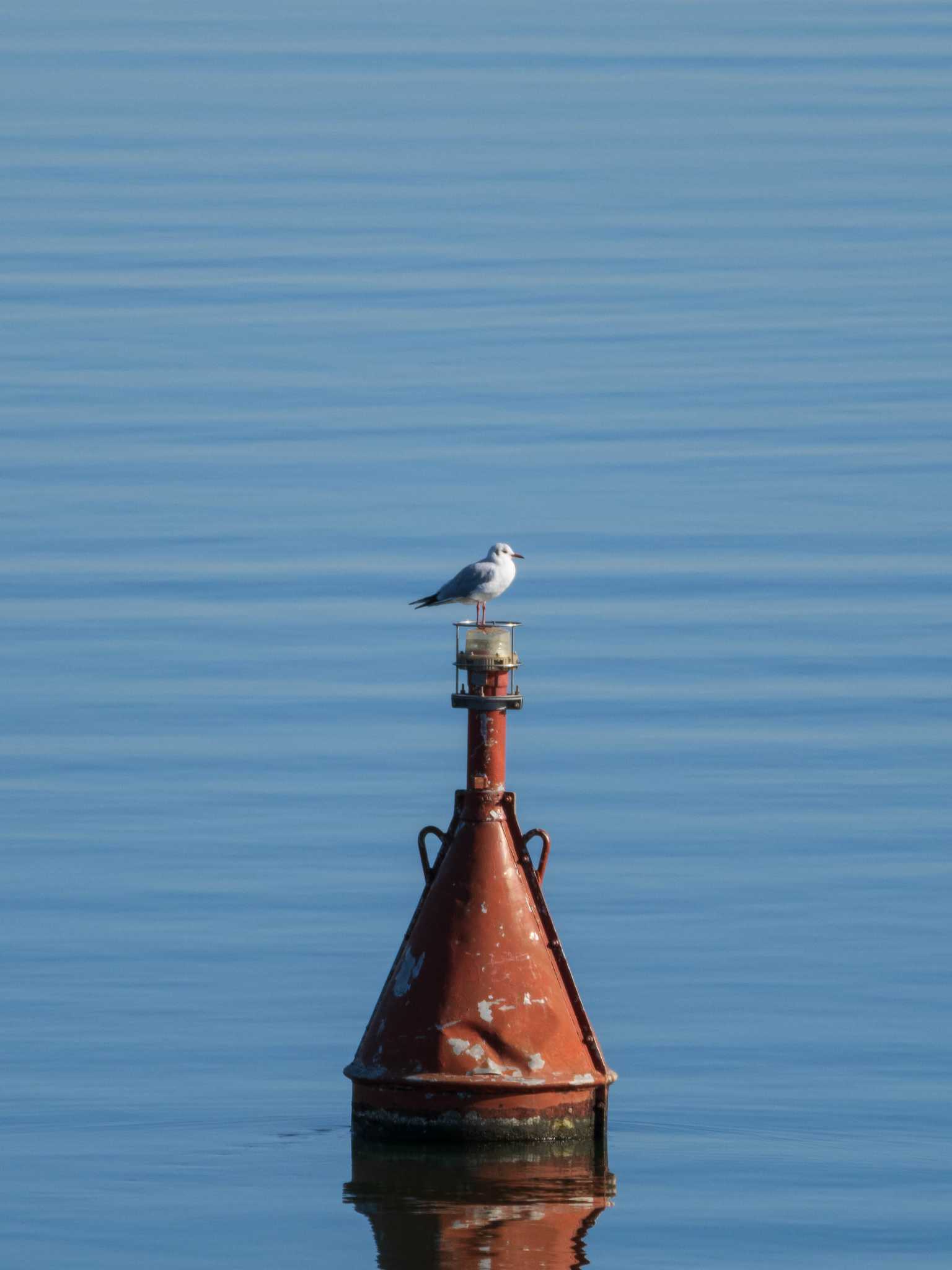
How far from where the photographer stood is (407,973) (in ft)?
46.5

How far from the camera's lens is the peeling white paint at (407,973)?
1414 cm

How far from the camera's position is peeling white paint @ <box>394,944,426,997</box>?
14141 millimetres

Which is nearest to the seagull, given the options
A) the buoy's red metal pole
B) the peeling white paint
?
the buoy's red metal pole

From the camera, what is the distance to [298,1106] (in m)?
16.0

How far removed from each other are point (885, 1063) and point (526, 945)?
353 centimetres

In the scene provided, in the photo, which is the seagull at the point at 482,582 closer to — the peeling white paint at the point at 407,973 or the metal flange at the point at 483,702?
the metal flange at the point at 483,702

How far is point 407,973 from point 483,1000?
1.26 feet

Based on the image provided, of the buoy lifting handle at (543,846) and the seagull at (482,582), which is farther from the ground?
the seagull at (482,582)

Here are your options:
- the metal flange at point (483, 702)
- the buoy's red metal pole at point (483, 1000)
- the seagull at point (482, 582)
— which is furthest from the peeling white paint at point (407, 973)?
the seagull at point (482, 582)

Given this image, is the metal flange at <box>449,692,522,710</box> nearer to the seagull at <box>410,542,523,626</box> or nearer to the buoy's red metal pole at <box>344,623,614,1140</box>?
the buoy's red metal pole at <box>344,623,614,1140</box>

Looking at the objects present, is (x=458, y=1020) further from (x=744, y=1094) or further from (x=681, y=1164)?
(x=744, y=1094)

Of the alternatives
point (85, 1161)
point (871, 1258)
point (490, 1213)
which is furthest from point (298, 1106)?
point (871, 1258)

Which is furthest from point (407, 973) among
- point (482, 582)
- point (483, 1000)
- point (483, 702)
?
point (482, 582)

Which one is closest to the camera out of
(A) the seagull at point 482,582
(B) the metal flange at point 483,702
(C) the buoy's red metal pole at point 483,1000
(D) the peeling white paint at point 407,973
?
(C) the buoy's red metal pole at point 483,1000
